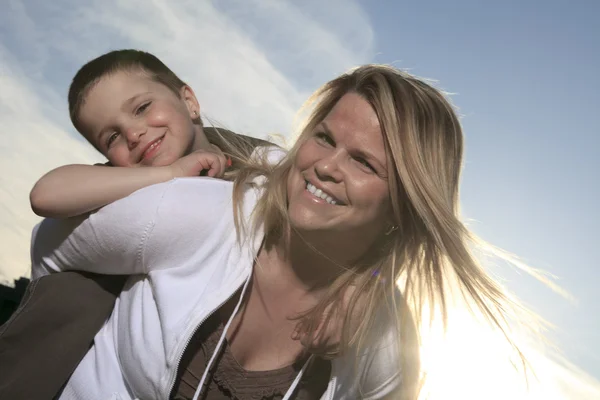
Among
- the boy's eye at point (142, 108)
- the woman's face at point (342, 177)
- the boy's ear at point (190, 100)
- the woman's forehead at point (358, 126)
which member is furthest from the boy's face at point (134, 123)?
the woman's forehead at point (358, 126)

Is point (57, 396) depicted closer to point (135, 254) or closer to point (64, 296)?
point (64, 296)

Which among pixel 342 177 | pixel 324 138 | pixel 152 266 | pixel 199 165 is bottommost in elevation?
pixel 152 266

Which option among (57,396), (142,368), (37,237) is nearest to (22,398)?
(57,396)

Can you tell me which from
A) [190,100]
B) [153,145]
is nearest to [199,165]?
[153,145]

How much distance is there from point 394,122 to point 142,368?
1352 mm

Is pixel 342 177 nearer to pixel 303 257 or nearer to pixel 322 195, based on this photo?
pixel 322 195

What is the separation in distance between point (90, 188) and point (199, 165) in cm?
54

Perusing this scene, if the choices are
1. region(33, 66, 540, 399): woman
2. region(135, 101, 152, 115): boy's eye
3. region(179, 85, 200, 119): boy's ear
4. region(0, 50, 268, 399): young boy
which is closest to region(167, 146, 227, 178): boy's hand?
region(0, 50, 268, 399): young boy

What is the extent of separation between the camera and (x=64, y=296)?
6.90 ft

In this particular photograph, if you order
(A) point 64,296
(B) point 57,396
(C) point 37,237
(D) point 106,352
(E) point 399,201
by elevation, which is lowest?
(B) point 57,396

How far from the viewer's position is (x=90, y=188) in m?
2.03

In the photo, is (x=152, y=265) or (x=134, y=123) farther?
(x=134, y=123)

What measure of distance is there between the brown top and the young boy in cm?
40

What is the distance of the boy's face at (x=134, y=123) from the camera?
270cm
